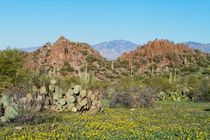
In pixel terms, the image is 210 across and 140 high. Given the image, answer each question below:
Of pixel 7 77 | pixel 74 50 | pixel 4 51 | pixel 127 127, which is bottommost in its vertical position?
pixel 127 127

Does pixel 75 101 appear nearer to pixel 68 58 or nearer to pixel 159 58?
pixel 68 58

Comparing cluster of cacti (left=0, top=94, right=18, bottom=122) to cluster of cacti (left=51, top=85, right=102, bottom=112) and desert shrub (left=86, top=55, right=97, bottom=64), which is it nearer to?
cluster of cacti (left=51, top=85, right=102, bottom=112)

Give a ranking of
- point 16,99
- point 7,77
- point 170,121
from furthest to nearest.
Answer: point 7,77
point 16,99
point 170,121

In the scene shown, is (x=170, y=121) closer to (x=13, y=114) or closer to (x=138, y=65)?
(x=13, y=114)

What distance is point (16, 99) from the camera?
1697cm

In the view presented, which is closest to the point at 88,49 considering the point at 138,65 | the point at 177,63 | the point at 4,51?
the point at 138,65

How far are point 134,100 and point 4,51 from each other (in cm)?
794

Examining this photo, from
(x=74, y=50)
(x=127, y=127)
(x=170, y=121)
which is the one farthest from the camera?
(x=74, y=50)

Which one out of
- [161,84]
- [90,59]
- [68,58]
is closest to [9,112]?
[161,84]

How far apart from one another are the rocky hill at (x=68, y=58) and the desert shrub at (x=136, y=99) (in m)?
36.9

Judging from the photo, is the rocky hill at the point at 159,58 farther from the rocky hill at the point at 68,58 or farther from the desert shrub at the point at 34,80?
the desert shrub at the point at 34,80

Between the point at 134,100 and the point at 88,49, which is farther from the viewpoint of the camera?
the point at 88,49

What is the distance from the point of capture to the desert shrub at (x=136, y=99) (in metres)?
23.2

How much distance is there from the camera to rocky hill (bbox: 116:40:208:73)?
7075cm
